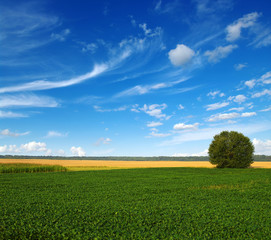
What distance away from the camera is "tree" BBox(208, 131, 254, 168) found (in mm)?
65688

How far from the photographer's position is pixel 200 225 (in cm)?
1341

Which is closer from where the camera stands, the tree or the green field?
the green field

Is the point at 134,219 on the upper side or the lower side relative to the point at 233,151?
lower

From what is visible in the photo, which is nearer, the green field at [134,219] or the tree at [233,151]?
the green field at [134,219]

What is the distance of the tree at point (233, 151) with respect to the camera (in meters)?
65.7

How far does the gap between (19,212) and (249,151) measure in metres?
65.9

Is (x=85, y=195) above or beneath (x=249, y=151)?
beneath

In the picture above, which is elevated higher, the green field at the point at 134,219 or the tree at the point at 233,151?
the tree at the point at 233,151

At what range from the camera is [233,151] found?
65.9 metres

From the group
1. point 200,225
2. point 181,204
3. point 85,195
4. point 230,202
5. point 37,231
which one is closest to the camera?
Result: point 37,231

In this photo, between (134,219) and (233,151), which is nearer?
(134,219)

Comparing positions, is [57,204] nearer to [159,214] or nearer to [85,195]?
[85,195]

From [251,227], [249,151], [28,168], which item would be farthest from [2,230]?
[249,151]

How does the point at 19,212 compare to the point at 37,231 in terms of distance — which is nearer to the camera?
the point at 37,231
